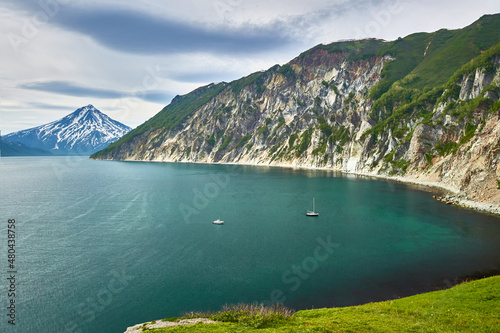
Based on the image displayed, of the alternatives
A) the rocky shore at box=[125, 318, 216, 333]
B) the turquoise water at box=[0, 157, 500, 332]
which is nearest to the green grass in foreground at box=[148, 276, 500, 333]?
the rocky shore at box=[125, 318, 216, 333]

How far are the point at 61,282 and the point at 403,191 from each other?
132 m

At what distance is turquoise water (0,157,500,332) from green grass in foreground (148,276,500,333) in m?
8.01

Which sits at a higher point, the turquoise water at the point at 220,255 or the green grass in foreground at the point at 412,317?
the green grass in foreground at the point at 412,317

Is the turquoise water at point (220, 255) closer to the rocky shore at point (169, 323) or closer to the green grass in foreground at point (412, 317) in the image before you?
the rocky shore at point (169, 323)

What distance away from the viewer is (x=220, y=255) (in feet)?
184

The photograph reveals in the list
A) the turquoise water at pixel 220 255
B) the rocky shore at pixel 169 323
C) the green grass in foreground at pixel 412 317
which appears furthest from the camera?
the turquoise water at pixel 220 255

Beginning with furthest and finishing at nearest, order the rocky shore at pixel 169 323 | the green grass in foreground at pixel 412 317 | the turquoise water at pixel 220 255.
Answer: the turquoise water at pixel 220 255, the rocky shore at pixel 169 323, the green grass in foreground at pixel 412 317

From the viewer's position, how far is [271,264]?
169ft

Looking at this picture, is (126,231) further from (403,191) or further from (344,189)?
(403,191)

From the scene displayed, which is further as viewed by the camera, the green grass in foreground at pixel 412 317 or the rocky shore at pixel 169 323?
the rocky shore at pixel 169 323

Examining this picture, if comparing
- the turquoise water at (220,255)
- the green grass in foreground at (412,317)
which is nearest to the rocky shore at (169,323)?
the green grass in foreground at (412,317)

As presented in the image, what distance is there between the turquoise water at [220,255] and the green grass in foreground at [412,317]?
8.01 meters

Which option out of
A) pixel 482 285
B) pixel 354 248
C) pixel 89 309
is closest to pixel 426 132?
pixel 354 248

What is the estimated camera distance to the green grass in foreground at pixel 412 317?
24.2 meters
